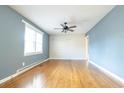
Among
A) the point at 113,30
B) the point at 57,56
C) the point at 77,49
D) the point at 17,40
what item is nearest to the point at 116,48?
the point at 113,30

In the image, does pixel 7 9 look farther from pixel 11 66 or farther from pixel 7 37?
pixel 11 66

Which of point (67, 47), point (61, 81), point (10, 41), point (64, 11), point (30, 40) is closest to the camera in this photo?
point (61, 81)

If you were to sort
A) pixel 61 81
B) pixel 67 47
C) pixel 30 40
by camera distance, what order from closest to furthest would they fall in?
pixel 61 81 → pixel 30 40 → pixel 67 47

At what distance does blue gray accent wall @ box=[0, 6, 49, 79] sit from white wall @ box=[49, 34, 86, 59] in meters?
6.10

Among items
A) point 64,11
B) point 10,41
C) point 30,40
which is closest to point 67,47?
point 30,40

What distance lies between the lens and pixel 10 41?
3.73 m

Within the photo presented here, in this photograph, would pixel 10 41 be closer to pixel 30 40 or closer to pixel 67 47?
pixel 30 40

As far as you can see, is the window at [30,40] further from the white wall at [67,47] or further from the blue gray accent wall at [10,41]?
the white wall at [67,47]

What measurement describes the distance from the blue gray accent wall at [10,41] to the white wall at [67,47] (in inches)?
→ 240

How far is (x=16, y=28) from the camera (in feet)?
13.6

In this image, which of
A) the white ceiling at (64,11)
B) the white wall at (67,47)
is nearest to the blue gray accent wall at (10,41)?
the white ceiling at (64,11)

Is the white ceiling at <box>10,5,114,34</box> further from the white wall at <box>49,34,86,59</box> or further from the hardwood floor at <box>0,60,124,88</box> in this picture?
the white wall at <box>49,34,86,59</box>

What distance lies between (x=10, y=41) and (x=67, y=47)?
7.30 m

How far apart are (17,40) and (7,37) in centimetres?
67
